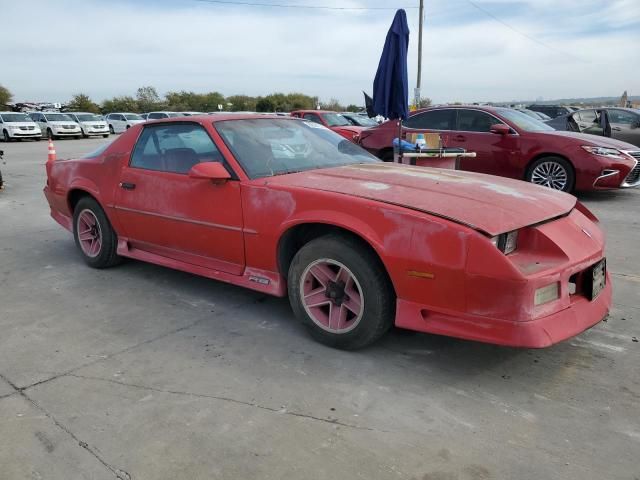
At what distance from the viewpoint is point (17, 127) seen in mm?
24922

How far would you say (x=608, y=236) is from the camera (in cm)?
581

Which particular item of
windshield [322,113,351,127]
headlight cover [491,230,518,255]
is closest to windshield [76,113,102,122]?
windshield [322,113,351,127]

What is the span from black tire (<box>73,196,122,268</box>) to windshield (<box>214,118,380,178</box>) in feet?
5.13

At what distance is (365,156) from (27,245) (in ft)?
13.0

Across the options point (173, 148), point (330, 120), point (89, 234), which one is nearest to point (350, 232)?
point (173, 148)

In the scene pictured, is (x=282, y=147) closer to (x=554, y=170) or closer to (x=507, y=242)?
(x=507, y=242)

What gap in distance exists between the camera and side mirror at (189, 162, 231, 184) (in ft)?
11.3

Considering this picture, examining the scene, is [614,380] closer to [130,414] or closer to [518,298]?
[518,298]

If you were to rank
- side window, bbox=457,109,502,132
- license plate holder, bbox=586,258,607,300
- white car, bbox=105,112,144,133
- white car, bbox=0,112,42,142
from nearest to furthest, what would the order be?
license plate holder, bbox=586,258,607,300, side window, bbox=457,109,502,132, white car, bbox=0,112,42,142, white car, bbox=105,112,144,133

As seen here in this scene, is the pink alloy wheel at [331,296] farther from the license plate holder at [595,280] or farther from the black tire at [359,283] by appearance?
the license plate holder at [595,280]

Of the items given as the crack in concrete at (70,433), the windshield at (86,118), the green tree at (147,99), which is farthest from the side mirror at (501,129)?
the green tree at (147,99)

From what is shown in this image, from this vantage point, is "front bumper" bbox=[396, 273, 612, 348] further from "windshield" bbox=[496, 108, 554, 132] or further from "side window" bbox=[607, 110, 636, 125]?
"side window" bbox=[607, 110, 636, 125]

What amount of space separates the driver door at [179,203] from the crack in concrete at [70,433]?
144 cm

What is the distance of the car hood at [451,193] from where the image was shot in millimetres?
2750
